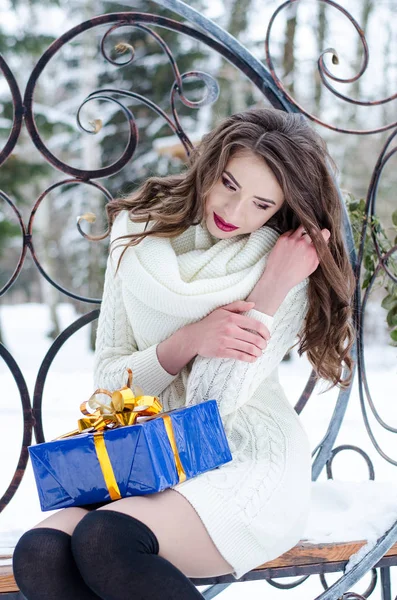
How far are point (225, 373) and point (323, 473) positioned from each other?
7.87 feet

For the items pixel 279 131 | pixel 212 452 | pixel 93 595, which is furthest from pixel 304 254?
pixel 93 595

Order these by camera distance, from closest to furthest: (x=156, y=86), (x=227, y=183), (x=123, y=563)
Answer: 1. (x=123, y=563)
2. (x=227, y=183)
3. (x=156, y=86)

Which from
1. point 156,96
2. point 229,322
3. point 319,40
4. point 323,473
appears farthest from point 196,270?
point 156,96

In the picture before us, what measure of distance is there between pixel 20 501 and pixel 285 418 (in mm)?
1174

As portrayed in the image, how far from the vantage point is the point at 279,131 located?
5.83 ft

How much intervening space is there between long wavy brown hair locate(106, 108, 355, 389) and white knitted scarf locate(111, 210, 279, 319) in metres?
0.05

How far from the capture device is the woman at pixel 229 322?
1.50 meters

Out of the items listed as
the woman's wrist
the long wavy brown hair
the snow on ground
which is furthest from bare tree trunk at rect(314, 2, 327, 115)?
the woman's wrist

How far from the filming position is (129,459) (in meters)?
1.42

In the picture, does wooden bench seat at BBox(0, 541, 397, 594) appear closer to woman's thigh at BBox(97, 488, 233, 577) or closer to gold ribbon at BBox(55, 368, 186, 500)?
woman's thigh at BBox(97, 488, 233, 577)

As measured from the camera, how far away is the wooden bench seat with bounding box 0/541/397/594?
1674 mm

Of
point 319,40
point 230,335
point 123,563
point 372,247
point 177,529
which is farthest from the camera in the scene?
point 319,40

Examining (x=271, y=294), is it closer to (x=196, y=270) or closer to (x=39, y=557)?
(x=196, y=270)

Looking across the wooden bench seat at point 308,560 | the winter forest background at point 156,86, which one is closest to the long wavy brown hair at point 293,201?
the wooden bench seat at point 308,560
